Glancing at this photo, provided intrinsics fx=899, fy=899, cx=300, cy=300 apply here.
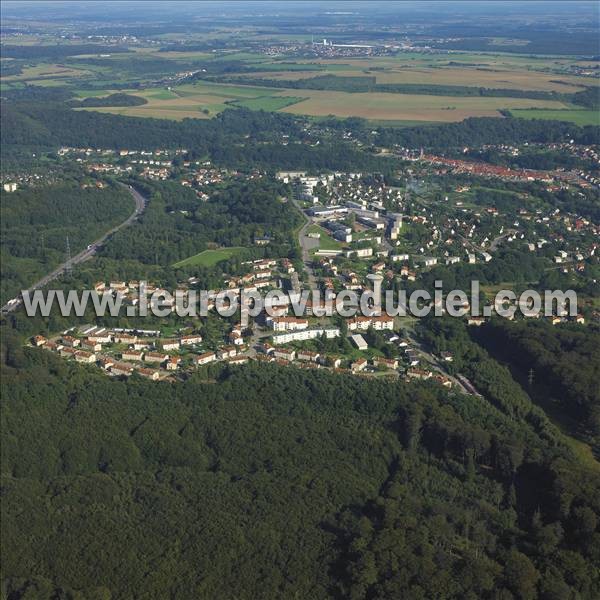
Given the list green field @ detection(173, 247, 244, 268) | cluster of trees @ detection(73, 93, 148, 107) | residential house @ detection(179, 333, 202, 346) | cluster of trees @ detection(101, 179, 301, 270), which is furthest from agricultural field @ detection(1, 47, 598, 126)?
residential house @ detection(179, 333, 202, 346)

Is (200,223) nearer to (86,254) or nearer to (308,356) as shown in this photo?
(86,254)

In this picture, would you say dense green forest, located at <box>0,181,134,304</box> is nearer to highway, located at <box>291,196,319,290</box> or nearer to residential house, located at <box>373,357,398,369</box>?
highway, located at <box>291,196,319,290</box>

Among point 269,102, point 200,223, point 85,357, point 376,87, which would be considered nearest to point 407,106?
point 376,87

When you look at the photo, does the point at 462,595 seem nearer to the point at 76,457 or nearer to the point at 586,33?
the point at 76,457

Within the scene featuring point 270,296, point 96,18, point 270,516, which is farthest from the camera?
point 96,18

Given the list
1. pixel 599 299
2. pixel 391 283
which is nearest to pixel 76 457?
pixel 391 283

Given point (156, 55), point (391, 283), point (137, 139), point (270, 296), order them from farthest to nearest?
point (156, 55)
point (137, 139)
point (391, 283)
point (270, 296)

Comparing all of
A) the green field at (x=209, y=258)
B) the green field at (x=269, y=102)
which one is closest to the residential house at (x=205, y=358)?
the green field at (x=209, y=258)
